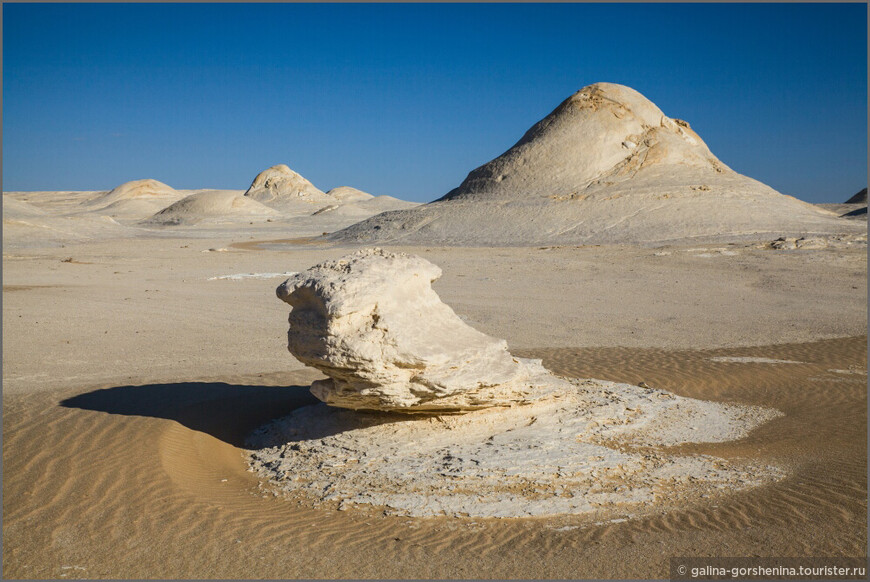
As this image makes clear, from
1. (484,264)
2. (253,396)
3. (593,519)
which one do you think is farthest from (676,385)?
(484,264)

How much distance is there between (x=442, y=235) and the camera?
30.7 meters

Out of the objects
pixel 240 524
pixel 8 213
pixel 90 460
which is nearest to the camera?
pixel 240 524

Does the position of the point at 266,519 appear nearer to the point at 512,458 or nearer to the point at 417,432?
the point at 417,432

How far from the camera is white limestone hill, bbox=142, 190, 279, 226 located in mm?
58334

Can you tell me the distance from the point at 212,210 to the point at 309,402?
56.8 m

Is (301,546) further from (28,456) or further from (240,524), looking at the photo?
(28,456)

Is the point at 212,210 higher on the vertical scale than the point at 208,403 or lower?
higher

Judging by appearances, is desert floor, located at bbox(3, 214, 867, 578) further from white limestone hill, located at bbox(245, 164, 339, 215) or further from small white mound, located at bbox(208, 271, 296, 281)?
white limestone hill, located at bbox(245, 164, 339, 215)

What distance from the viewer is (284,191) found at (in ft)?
264

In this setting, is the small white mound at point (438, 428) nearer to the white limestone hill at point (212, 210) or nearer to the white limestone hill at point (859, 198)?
the white limestone hill at point (212, 210)

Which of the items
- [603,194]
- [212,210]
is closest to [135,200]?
[212,210]

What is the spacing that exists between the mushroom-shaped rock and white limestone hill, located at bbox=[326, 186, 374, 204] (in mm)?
87907

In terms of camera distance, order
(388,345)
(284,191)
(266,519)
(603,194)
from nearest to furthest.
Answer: (266,519)
(388,345)
(603,194)
(284,191)

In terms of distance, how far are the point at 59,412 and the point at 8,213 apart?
39.3 m
